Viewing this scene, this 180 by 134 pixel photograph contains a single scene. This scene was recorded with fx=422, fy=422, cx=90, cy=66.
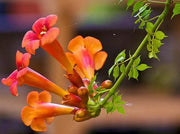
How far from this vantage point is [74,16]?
5.60 ft

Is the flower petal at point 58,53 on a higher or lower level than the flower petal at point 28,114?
higher

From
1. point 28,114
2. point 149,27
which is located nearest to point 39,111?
point 28,114

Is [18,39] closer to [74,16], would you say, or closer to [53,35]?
[74,16]

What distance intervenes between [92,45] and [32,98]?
0.25 feet

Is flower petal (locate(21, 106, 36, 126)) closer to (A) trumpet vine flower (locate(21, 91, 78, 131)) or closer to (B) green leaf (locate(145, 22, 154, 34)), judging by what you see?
(A) trumpet vine flower (locate(21, 91, 78, 131))

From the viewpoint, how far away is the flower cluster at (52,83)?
0.36 m

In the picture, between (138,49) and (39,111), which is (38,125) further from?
(138,49)

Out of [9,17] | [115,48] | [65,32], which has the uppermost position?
[9,17]

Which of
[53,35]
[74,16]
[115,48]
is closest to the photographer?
[53,35]

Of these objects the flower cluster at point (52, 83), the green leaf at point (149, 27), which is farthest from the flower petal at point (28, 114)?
the green leaf at point (149, 27)

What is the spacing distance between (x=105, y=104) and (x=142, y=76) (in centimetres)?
140

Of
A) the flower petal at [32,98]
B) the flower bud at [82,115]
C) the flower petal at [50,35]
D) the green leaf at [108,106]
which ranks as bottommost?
the flower bud at [82,115]

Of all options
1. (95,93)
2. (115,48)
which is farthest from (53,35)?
(115,48)

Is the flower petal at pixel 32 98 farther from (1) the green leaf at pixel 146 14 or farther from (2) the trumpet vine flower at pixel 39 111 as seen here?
(1) the green leaf at pixel 146 14
